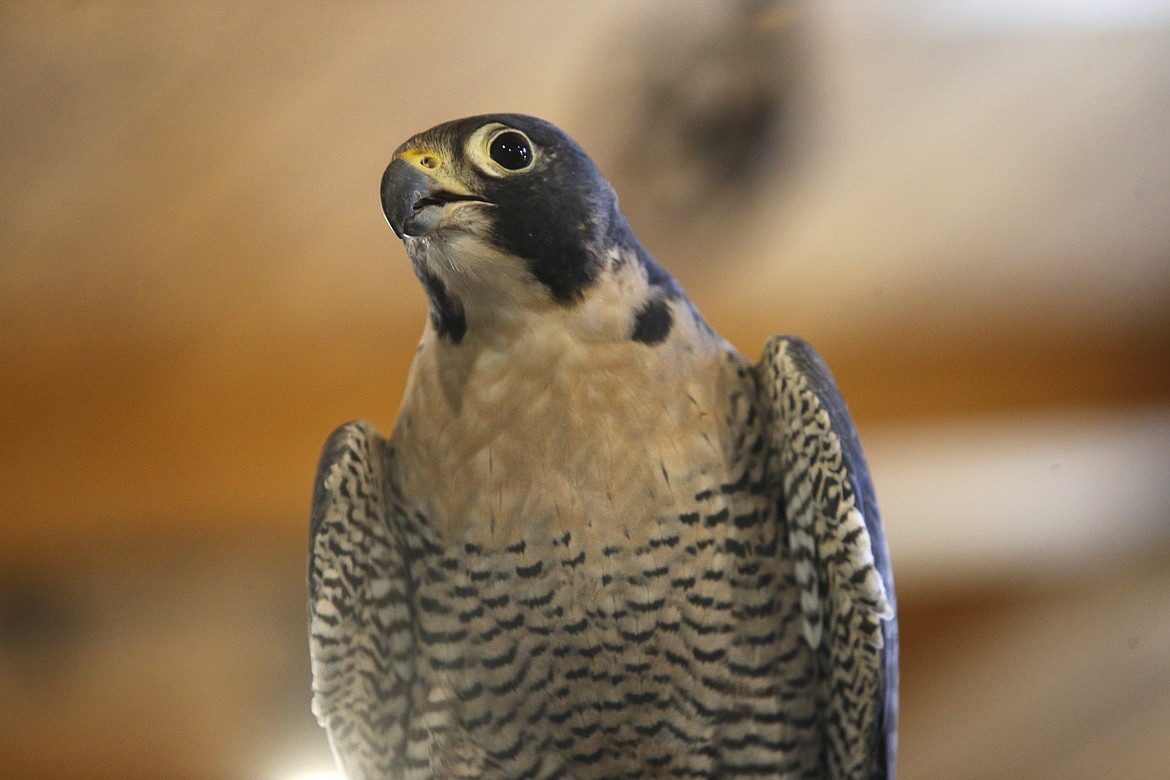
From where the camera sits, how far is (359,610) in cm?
125

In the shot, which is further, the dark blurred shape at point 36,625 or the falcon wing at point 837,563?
the dark blurred shape at point 36,625

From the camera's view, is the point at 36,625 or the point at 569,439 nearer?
the point at 569,439

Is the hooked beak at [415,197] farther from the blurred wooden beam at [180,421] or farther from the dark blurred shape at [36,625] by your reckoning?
the dark blurred shape at [36,625]

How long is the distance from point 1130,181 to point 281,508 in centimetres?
209

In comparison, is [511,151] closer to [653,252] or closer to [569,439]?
[569,439]

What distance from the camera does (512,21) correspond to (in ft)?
7.19

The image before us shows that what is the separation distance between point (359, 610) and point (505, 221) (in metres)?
0.52

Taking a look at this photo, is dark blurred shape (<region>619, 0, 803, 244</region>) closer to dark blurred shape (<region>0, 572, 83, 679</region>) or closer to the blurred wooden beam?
the blurred wooden beam

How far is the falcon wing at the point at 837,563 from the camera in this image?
114cm

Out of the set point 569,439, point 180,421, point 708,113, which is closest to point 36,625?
point 180,421

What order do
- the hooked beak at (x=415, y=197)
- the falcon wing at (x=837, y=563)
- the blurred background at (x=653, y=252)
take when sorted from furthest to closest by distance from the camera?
the blurred background at (x=653, y=252)
the falcon wing at (x=837, y=563)
the hooked beak at (x=415, y=197)

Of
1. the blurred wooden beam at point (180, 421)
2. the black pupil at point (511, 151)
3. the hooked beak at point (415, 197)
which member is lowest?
the hooked beak at point (415, 197)

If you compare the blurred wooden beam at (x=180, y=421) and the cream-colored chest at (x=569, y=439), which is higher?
the blurred wooden beam at (x=180, y=421)

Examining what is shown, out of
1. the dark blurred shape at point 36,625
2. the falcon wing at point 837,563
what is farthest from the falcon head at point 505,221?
the dark blurred shape at point 36,625
